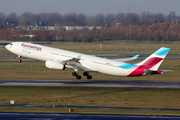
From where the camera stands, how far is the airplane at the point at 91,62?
4688 cm

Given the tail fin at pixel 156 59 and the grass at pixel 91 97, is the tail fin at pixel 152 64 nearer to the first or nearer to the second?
the tail fin at pixel 156 59

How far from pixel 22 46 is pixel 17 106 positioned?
87.8 feet

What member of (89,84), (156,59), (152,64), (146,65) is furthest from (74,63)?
(156,59)

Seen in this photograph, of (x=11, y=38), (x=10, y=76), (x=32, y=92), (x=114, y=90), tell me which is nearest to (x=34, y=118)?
(x=32, y=92)

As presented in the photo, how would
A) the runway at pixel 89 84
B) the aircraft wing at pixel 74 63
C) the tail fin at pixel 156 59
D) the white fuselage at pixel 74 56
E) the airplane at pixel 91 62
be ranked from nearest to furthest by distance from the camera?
the tail fin at pixel 156 59 → the airplane at pixel 91 62 → the runway at pixel 89 84 → the white fuselage at pixel 74 56 → the aircraft wing at pixel 74 63

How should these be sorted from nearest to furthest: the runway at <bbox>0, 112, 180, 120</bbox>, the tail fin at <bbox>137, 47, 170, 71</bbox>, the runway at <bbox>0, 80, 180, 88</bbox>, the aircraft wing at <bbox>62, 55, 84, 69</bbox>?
1. the runway at <bbox>0, 112, 180, 120</bbox>
2. the tail fin at <bbox>137, 47, 170, 71</bbox>
3. the runway at <bbox>0, 80, 180, 88</bbox>
4. the aircraft wing at <bbox>62, 55, 84, 69</bbox>

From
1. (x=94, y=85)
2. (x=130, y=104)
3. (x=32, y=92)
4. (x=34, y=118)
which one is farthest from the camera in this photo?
(x=94, y=85)

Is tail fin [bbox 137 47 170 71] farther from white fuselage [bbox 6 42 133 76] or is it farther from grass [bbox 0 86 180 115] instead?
grass [bbox 0 86 180 115]

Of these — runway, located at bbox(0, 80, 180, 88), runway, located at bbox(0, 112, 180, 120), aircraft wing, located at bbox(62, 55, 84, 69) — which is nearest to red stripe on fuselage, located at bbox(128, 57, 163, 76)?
runway, located at bbox(0, 80, 180, 88)

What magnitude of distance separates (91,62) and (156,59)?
11.9 metres

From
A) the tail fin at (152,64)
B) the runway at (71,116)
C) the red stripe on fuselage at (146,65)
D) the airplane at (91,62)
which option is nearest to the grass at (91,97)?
the runway at (71,116)

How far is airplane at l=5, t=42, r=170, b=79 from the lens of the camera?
1845 inches

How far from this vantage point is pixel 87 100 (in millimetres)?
36906

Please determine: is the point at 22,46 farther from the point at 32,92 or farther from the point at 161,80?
the point at 161,80
